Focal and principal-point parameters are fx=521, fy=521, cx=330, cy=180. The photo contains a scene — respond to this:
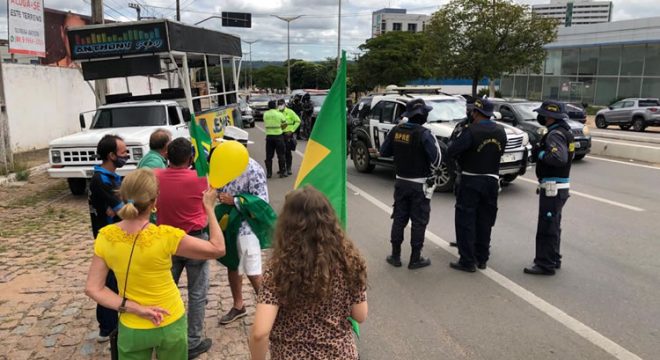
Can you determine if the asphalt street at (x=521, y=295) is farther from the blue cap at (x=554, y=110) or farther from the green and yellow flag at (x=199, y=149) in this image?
the blue cap at (x=554, y=110)

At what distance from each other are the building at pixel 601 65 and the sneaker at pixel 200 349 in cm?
3557

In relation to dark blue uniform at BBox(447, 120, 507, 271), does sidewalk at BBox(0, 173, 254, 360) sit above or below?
below

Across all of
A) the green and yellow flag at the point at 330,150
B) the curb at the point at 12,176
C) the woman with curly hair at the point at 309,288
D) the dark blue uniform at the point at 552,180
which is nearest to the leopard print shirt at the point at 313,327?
the woman with curly hair at the point at 309,288

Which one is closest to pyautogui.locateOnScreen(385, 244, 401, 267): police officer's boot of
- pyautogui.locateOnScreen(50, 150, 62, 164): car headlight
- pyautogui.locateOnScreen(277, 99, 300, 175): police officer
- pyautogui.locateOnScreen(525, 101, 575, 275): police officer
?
pyautogui.locateOnScreen(525, 101, 575, 275): police officer

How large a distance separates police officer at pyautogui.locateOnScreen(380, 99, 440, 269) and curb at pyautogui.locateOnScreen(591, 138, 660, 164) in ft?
36.4

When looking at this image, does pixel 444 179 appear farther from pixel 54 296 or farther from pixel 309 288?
pixel 309 288

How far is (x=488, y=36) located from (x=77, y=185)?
21684 mm

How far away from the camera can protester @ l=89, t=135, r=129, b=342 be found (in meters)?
3.90

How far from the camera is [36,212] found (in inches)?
349

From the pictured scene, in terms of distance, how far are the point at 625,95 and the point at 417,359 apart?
40.9 m

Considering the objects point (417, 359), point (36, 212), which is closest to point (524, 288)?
point (417, 359)

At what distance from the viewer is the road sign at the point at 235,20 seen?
43.1 m

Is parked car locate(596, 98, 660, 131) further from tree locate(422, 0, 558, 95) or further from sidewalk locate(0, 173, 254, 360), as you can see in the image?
sidewalk locate(0, 173, 254, 360)

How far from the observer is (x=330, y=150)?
3129 mm
